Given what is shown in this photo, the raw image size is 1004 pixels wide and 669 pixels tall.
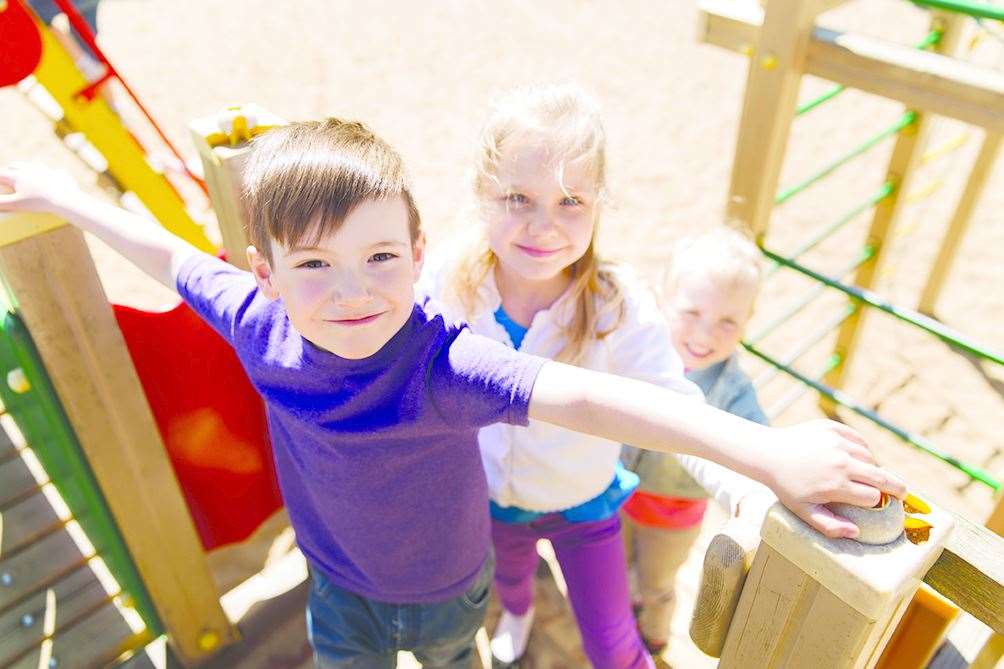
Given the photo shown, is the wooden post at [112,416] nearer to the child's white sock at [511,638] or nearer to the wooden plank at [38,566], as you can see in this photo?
the wooden plank at [38,566]

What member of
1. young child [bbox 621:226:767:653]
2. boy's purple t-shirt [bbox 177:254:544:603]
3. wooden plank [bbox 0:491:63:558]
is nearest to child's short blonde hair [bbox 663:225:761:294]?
young child [bbox 621:226:767:653]

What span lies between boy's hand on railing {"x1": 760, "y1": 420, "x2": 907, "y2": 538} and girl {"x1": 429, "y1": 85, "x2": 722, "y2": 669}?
0.64 m

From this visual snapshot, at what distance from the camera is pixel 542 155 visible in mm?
1539

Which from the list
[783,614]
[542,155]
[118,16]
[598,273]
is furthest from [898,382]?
[118,16]

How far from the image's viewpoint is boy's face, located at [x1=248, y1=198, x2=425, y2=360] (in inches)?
46.0

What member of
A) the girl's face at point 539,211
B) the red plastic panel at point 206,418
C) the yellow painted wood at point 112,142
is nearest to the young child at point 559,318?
the girl's face at point 539,211

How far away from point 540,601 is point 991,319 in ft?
11.3

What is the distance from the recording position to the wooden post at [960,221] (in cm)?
368

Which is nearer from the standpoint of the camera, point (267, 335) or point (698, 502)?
point (267, 335)

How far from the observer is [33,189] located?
157cm

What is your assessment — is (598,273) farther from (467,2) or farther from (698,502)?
(467,2)

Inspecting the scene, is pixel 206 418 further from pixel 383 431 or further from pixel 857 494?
pixel 857 494

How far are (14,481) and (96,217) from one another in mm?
867

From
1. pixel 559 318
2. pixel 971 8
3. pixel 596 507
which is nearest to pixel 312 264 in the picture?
pixel 559 318
